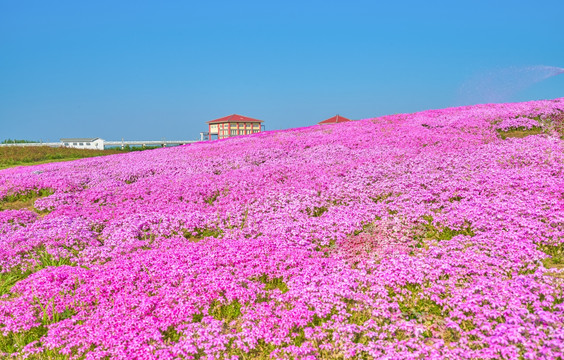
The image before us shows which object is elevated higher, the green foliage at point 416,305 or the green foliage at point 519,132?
the green foliage at point 519,132

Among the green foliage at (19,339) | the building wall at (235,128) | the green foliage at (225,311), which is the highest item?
the building wall at (235,128)

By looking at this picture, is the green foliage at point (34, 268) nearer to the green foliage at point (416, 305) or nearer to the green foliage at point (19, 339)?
the green foliage at point (19, 339)

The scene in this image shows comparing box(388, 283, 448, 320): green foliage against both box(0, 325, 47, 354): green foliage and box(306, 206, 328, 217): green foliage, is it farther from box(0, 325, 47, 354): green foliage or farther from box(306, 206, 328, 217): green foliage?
box(0, 325, 47, 354): green foliage

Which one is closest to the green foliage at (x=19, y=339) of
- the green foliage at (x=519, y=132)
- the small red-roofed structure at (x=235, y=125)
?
the green foliage at (x=519, y=132)

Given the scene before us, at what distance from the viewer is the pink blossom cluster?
67.3 ft

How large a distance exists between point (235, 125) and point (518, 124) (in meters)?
83.8

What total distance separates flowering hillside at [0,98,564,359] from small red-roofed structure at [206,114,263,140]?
84083mm

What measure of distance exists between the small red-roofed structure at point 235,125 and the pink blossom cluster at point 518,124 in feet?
264

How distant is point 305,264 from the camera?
25.6 feet

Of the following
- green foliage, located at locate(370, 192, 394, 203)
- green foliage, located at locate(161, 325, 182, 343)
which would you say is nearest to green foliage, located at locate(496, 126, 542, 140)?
green foliage, located at locate(370, 192, 394, 203)

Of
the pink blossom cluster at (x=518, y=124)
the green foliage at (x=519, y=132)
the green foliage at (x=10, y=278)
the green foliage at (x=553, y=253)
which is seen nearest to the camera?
the green foliage at (x=553, y=253)

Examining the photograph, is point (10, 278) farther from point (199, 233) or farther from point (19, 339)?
point (199, 233)

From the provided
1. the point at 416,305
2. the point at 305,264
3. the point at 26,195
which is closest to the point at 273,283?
the point at 305,264

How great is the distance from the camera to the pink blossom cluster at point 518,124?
20516 millimetres
